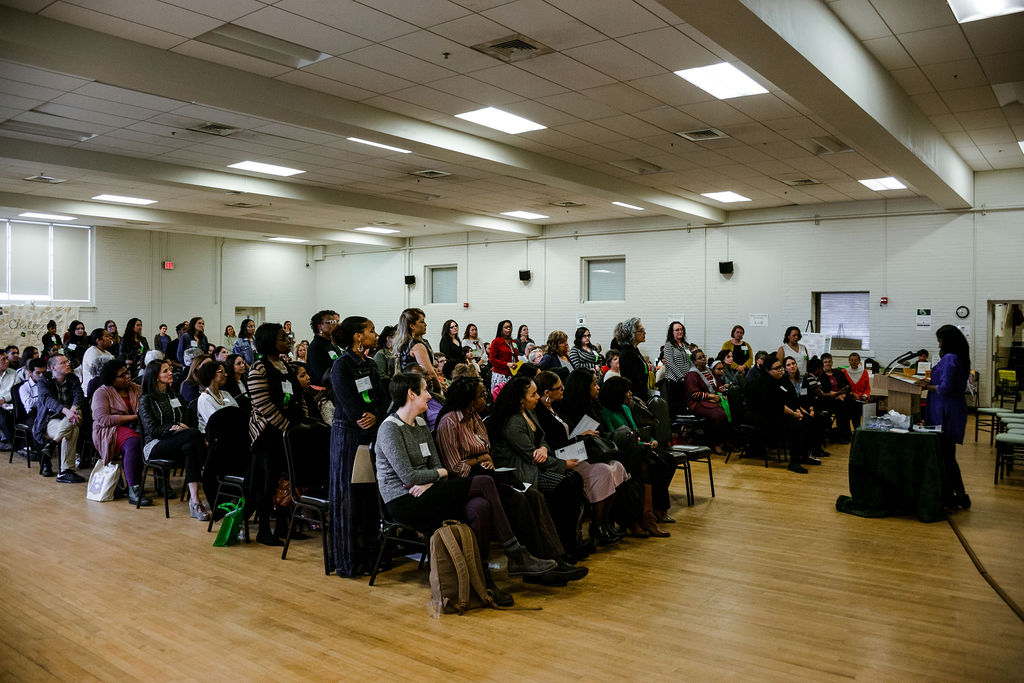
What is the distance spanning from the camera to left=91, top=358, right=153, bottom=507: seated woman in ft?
20.9

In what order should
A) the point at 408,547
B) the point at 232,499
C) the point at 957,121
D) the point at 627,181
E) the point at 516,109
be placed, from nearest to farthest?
the point at 408,547, the point at 232,499, the point at 516,109, the point at 957,121, the point at 627,181

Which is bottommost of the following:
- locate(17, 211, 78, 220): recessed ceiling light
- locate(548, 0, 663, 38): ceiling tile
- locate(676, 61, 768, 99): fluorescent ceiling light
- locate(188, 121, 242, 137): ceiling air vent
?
locate(548, 0, 663, 38): ceiling tile

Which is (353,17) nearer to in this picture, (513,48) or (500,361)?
(513,48)

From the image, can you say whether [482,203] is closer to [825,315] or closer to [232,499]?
[825,315]

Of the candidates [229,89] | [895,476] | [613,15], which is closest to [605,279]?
[895,476]

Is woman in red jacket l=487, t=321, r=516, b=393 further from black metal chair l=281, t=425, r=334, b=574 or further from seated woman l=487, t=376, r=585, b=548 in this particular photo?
seated woman l=487, t=376, r=585, b=548

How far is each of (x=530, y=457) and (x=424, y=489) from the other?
838 millimetres

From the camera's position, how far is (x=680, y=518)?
5.95 metres

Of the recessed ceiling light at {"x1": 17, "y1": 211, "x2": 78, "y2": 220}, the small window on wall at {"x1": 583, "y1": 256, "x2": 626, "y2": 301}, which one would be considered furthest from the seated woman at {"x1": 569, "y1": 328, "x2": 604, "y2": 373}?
the recessed ceiling light at {"x1": 17, "y1": 211, "x2": 78, "y2": 220}

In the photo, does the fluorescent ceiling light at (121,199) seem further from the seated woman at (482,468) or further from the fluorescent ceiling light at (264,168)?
the seated woman at (482,468)

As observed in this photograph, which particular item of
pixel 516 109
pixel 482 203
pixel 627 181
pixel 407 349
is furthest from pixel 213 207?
pixel 407 349

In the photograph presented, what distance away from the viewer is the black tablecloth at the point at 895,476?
→ 5887 mm

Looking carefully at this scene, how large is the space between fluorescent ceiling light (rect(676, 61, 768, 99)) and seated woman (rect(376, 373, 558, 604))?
3.76 m

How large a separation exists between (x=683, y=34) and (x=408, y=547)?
3975mm
